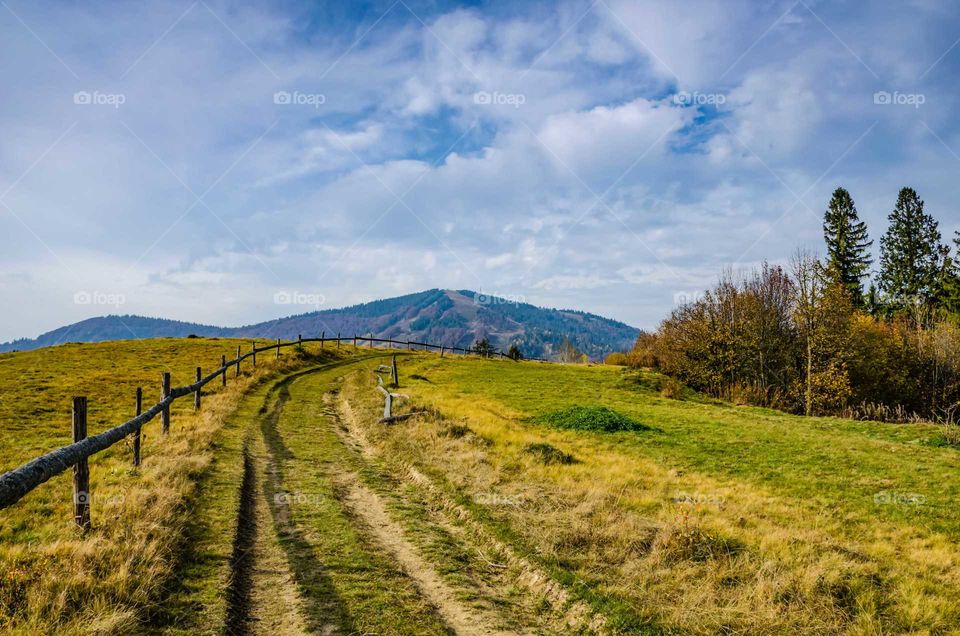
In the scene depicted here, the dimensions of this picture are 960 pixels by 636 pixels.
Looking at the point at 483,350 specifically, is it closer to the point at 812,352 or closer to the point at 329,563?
the point at 812,352

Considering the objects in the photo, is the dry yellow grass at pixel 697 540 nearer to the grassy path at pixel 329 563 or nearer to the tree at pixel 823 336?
the grassy path at pixel 329 563

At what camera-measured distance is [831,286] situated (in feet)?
130

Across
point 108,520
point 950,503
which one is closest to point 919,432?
point 950,503

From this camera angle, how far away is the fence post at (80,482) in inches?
317

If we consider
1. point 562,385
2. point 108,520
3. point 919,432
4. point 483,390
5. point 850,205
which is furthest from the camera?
point 850,205

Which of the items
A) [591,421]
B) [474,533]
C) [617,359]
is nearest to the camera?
[474,533]

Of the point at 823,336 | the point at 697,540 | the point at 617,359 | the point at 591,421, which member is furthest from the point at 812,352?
the point at 617,359

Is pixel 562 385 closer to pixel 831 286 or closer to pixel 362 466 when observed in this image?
pixel 831 286

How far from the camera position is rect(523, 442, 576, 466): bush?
15653 mm

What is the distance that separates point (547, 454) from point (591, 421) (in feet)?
29.3

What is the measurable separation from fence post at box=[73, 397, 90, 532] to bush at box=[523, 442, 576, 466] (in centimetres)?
1102

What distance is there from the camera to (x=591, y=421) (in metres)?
24.4

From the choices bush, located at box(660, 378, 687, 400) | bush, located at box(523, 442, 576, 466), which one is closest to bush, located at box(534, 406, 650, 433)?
bush, located at box(523, 442, 576, 466)

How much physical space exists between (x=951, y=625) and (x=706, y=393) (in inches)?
1618
